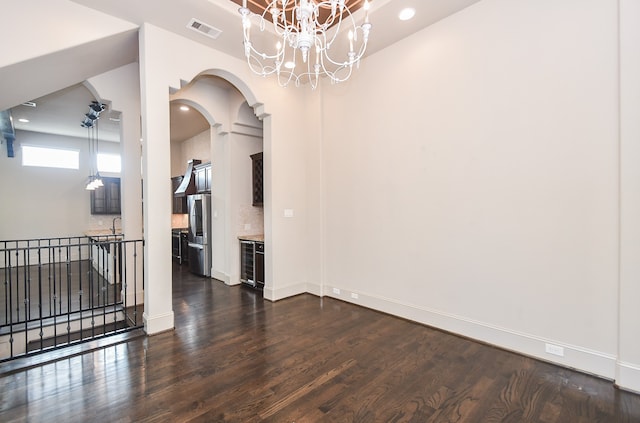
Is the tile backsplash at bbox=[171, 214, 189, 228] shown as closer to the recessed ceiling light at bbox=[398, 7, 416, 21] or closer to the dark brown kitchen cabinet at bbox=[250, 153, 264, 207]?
the dark brown kitchen cabinet at bbox=[250, 153, 264, 207]

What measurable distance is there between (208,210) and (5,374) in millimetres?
3656

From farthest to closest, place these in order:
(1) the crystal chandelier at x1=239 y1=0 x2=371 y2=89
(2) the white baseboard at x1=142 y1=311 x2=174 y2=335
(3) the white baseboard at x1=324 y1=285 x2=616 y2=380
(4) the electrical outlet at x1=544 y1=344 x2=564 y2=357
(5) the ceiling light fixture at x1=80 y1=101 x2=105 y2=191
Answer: (5) the ceiling light fixture at x1=80 y1=101 x2=105 y2=191, (2) the white baseboard at x1=142 y1=311 x2=174 y2=335, (4) the electrical outlet at x1=544 y1=344 x2=564 y2=357, (3) the white baseboard at x1=324 y1=285 x2=616 y2=380, (1) the crystal chandelier at x1=239 y1=0 x2=371 y2=89

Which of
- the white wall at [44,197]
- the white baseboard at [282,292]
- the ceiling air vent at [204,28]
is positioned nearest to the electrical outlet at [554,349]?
the white baseboard at [282,292]

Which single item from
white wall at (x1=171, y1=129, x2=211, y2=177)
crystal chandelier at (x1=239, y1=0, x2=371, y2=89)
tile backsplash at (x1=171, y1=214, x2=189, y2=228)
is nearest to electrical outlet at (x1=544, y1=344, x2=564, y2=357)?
crystal chandelier at (x1=239, y1=0, x2=371, y2=89)

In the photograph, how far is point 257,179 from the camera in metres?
5.27

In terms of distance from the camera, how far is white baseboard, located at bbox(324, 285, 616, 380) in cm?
222

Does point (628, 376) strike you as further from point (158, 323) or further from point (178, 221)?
point (178, 221)

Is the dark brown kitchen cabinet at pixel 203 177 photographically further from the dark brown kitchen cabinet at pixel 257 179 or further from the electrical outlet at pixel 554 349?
the electrical outlet at pixel 554 349

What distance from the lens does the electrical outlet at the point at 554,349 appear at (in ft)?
7.84

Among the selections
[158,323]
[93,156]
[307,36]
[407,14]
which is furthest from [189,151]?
[307,36]

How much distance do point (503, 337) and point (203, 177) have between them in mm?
5963

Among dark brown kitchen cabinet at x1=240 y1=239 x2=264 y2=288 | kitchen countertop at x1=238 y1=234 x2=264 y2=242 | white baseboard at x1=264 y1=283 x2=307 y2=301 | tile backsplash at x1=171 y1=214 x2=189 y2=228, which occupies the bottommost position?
white baseboard at x1=264 y1=283 x2=307 y2=301

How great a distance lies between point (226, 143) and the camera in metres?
5.18

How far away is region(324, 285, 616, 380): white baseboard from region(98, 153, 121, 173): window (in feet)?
29.2
